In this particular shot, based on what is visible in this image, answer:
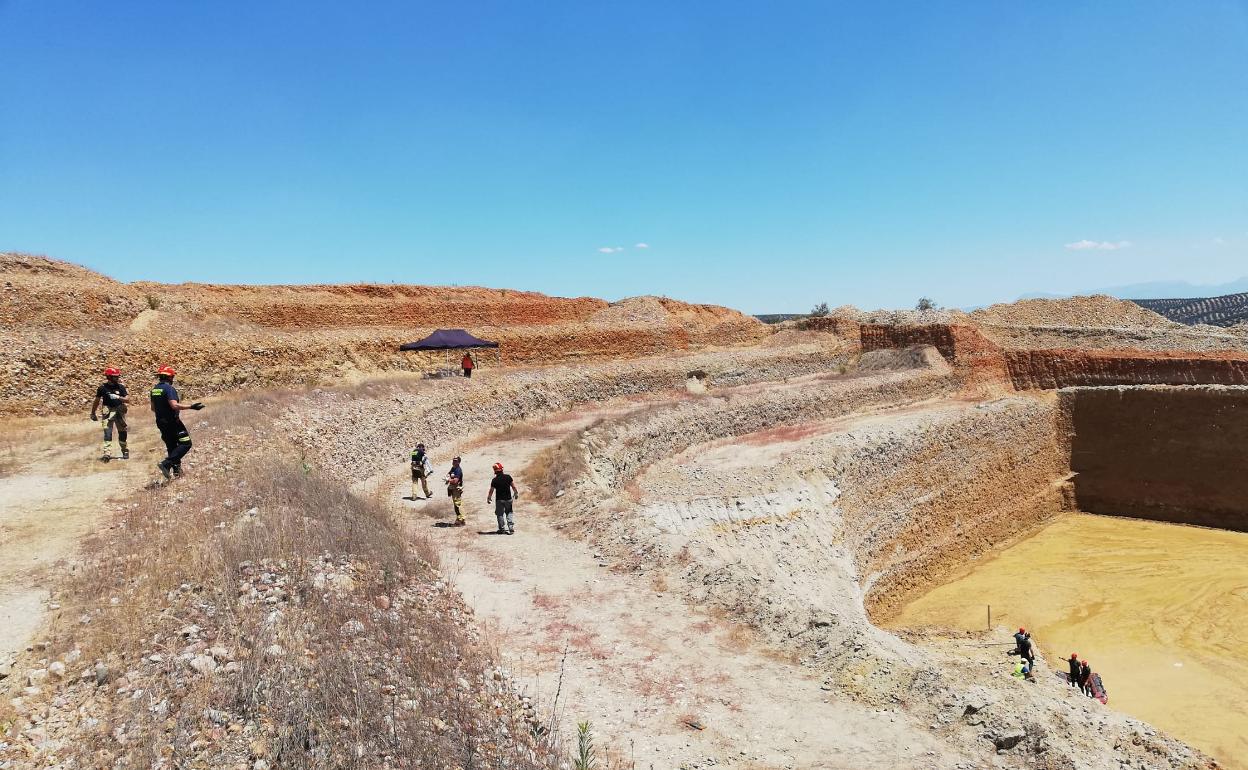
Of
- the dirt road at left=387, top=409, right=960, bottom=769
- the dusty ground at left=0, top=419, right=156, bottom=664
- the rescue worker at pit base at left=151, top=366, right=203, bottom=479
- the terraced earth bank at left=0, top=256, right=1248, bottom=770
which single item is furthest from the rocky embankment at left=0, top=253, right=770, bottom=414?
the dirt road at left=387, top=409, right=960, bottom=769

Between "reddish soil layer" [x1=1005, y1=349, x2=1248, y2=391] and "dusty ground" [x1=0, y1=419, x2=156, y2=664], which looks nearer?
"dusty ground" [x1=0, y1=419, x2=156, y2=664]

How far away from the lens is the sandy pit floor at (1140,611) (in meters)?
14.6

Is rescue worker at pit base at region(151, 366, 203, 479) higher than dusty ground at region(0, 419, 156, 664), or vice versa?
rescue worker at pit base at region(151, 366, 203, 479)

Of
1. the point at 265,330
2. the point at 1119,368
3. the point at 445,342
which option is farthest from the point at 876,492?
the point at 265,330

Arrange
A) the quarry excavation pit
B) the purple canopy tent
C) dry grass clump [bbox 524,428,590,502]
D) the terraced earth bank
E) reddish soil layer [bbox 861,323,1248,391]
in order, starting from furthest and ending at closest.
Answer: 1. reddish soil layer [bbox 861,323,1248,391]
2. the purple canopy tent
3. dry grass clump [bbox 524,428,590,502]
4. the quarry excavation pit
5. the terraced earth bank

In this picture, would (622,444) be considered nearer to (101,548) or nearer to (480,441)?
(480,441)

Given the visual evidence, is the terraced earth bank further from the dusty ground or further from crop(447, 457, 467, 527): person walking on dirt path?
crop(447, 457, 467, 527): person walking on dirt path

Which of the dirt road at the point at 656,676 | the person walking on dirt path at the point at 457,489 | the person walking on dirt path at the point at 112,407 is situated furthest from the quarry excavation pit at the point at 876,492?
the person walking on dirt path at the point at 112,407

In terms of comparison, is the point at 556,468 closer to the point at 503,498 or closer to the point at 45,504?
the point at 503,498

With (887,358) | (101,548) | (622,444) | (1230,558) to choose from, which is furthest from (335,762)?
(887,358)

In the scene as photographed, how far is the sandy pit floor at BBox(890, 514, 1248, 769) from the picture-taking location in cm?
1463

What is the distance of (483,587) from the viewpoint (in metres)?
10.3

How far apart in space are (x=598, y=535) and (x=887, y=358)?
28555 millimetres

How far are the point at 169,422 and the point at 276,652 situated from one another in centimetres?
663
